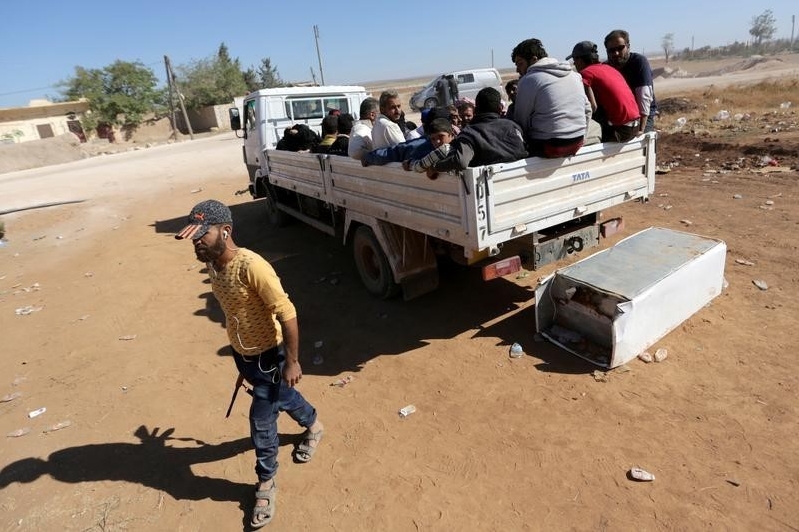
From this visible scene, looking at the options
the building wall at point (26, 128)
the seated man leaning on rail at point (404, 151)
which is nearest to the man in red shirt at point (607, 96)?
the seated man leaning on rail at point (404, 151)

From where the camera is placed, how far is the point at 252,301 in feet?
7.97

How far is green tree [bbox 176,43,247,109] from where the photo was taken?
1677 inches

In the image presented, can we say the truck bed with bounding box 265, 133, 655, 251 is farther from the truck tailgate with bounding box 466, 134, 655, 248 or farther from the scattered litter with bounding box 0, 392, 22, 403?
the scattered litter with bounding box 0, 392, 22, 403

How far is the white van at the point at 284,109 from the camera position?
7.51m

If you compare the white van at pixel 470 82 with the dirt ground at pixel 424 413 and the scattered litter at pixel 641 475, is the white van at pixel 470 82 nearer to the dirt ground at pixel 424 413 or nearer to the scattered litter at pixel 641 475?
the dirt ground at pixel 424 413

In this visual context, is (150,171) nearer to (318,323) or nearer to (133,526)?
(318,323)

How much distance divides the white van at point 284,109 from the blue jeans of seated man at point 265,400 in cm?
566

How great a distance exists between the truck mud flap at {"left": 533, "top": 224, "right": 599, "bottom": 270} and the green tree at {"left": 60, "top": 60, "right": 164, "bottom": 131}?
42.7 meters

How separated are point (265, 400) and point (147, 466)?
1174mm

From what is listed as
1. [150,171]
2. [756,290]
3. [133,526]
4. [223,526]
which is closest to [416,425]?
[223,526]

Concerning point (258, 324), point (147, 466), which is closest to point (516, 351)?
point (258, 324)

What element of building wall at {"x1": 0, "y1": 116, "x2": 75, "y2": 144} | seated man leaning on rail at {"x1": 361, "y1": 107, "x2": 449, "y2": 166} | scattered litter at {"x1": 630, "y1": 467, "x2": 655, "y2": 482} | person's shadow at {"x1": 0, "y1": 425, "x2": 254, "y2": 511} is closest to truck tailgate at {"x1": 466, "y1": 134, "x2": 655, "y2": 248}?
seated man leaning on rail at {"x1": 361, "y1": 107, "x2": 449, "y2": 166}

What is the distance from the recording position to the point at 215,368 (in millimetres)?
4191

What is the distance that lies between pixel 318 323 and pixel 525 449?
2562 millimetres
